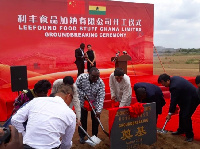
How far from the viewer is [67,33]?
10242 millimetres

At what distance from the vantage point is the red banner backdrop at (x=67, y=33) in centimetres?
921

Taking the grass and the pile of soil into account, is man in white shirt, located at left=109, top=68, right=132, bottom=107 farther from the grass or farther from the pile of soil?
the grass

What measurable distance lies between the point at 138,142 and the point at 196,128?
6.81ft

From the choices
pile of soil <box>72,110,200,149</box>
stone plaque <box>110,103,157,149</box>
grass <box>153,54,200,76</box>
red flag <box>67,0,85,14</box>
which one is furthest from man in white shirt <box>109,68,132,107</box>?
grass <box>153,54,200,76</box>

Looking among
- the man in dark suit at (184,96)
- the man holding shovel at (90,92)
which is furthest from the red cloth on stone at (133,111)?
the man in dark suit at (184,96)

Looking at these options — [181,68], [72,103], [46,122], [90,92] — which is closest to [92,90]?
[90,92]

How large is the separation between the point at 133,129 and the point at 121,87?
1000mm

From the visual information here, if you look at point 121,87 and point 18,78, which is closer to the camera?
point 121,87

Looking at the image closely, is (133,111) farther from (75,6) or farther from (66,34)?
(75,6)

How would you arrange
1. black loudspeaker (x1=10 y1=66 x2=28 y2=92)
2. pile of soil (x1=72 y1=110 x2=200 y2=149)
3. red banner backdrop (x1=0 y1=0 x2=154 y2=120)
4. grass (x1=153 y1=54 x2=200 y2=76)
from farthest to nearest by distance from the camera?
grass (x1=153 y1=54 x2=200 y2=76)
red banner backdrop (x1=0 y1=0 x2=154 y2=120)
black loudspeaker (x1=10 y1=66 x2=28 y2=92)
pile of soil (x1=72 y1=110 x2=200 y2=149)

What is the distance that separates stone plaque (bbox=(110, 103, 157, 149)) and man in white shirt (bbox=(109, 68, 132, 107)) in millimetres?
573

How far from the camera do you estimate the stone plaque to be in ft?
13.3

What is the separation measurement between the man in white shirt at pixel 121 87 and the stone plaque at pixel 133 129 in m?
0.57

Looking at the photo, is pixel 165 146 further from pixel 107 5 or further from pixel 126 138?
pixel 107 5
